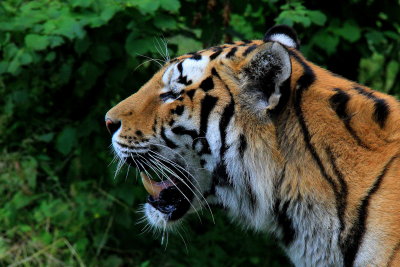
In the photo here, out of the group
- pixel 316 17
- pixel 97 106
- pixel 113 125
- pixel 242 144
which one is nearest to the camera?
pixel 242 144

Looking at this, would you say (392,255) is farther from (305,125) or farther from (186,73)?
(186,73)

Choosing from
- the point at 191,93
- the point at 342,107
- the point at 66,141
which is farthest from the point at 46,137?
the point at 342,107

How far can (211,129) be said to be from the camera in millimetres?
2271

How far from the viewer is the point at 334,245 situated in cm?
205

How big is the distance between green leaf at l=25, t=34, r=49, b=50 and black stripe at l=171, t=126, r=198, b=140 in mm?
1193

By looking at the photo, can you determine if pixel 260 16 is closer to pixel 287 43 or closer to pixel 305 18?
pixel 305 18

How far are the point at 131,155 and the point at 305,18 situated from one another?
4.20 feet

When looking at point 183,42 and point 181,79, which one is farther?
point 183,42

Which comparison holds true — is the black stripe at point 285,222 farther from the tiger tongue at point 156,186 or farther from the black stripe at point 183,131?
the tiger tongue at point 156,186

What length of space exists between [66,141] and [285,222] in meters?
2.04

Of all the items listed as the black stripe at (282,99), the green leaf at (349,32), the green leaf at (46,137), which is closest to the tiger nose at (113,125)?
the black stripe at (282,99)

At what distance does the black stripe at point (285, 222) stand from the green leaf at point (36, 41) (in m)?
1.64

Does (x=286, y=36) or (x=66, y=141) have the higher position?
(x=286, y=36)

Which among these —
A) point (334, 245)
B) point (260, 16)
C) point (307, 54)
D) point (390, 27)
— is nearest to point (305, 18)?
point (307, 54)
